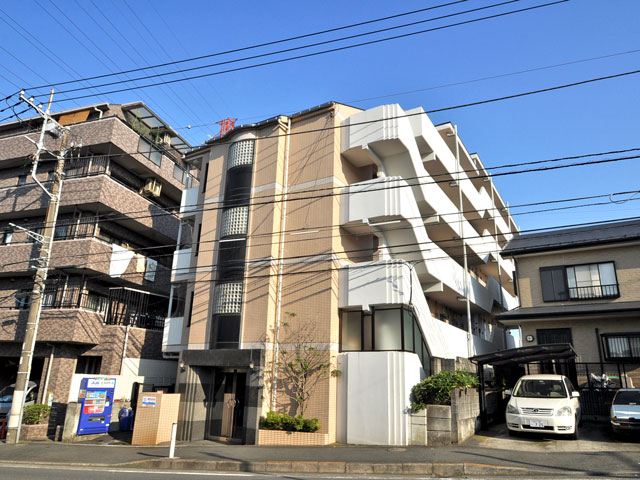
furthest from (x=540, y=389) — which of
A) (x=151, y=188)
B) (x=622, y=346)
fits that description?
(x=151, y=188)

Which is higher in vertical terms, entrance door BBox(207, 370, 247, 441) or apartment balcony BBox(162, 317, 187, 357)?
apartment balcony BBox(162, 317, 187, 357)

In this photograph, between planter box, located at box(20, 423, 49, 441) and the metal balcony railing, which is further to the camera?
the metal balcony railing

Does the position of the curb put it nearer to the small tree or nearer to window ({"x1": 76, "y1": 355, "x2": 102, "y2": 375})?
the small tree

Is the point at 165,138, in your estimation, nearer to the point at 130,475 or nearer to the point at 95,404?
the point at 95,404

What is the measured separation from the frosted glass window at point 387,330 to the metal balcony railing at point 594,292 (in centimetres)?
1031

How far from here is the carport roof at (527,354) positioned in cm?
1512

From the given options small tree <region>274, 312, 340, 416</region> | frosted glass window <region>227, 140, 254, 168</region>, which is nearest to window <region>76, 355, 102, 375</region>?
small tree <region>274, 312, 340, 416</region>

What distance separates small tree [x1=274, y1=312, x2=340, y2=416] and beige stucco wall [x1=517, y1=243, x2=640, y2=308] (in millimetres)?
11789

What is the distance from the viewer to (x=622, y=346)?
63.4ft

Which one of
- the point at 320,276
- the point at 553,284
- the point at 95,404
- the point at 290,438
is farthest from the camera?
the point at 553,284

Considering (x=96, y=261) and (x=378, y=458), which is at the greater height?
(x=96, y=261)

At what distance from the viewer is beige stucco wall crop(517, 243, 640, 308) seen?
20281 mm

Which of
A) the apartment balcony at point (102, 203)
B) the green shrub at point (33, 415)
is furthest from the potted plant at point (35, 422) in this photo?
the apartment balcony at point (102, 203)

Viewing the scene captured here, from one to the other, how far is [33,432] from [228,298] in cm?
951
